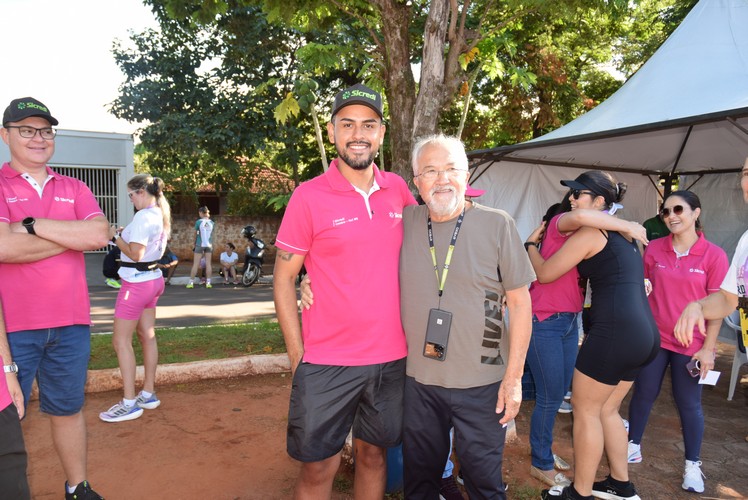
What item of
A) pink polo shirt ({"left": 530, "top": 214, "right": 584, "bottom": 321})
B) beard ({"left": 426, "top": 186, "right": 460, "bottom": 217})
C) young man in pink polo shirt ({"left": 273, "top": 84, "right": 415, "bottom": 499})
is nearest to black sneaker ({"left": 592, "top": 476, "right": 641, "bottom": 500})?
pink polo shirt ({"left": 530, "top": 214, "right": 584, "bottom": 321})

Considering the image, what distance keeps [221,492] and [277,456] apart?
59cm

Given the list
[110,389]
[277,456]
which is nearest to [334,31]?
[110,389]

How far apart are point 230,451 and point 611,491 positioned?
2.73 meters

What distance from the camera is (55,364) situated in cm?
300

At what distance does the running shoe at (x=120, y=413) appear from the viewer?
181 inches

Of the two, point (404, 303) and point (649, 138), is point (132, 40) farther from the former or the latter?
point (404, 303)

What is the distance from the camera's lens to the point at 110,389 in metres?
5.43

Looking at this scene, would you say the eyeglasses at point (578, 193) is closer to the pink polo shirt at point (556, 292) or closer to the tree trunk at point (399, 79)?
the pink polo shirt at point (556, 292)

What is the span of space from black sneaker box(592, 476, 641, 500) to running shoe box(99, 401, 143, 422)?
12.2ft

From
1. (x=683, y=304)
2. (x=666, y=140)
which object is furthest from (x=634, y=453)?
(x=666, y=140)

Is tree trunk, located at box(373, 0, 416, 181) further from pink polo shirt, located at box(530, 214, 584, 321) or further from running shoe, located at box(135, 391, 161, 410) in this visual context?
running shoe, located at box(135, 391, 161, 410)

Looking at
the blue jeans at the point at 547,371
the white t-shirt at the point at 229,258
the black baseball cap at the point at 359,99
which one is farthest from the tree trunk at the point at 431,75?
the white t-shirt at the point at 229,258

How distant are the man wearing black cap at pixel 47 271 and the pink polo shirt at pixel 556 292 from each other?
9.12 ft

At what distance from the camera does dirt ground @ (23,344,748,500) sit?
3.59m
